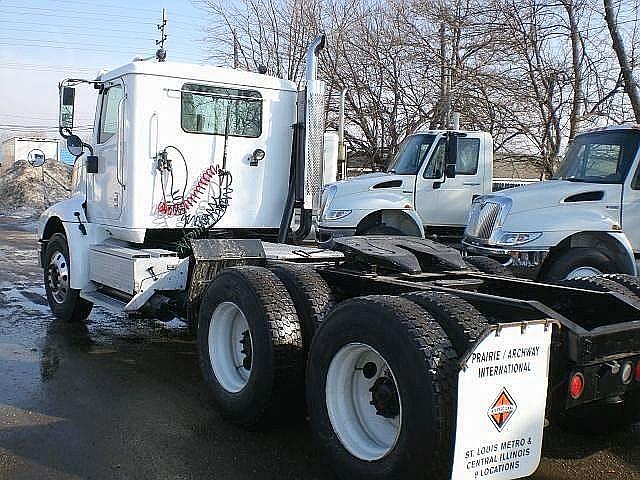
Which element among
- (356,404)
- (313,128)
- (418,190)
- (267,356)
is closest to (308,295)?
(267,356)

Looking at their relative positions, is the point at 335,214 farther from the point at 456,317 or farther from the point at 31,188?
the point at 31,188

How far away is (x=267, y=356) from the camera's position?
484cm

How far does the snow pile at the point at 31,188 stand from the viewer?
116 feet

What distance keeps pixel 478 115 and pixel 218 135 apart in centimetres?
1451

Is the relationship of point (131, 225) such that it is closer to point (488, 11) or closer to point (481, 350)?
point (481, 350)

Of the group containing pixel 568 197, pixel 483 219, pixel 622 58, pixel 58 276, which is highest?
pixel 622 58

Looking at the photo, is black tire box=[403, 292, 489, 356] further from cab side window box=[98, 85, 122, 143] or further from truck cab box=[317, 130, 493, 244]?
truck cab box=[317, 130, 493, 244]

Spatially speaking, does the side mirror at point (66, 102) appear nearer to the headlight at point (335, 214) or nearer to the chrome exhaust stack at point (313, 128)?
the chrome exhaust stack at point (313, 128)

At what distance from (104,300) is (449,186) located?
22.2ft

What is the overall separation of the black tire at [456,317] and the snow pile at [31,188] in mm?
31755

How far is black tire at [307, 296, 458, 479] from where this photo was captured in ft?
11.4

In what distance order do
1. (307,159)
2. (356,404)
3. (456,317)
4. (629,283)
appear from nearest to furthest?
(456,317)
(356,404)
(629,283)
(307,159)

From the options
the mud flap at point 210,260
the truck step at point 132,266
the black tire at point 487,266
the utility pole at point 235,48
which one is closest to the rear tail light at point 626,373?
the black tire at point 487,266

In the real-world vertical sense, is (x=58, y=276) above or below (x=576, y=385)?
below
